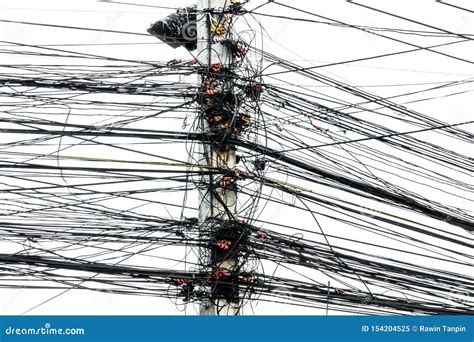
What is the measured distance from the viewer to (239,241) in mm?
5895

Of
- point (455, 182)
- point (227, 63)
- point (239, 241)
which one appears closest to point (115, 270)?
point (239, 241)

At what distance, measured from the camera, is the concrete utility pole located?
19.2ft

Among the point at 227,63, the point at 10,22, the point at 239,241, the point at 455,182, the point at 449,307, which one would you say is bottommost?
the point at 449,307

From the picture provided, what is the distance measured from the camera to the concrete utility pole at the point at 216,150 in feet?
19.2

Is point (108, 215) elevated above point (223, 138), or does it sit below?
below

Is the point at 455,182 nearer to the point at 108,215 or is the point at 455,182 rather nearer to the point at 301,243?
the point at 301,243

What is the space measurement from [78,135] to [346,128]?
216cm

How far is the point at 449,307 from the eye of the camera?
20.2 feet

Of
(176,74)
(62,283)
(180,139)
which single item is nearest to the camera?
(62,283)

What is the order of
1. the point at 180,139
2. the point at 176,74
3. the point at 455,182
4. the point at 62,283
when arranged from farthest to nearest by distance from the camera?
the point at 455,182 → the point at 176,74 → the point at 180,139 → the point at 62,283

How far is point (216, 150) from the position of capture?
20.0ft

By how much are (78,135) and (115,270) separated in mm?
1010

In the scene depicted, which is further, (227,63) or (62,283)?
(227,63)

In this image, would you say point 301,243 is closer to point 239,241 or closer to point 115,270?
point 239,241
